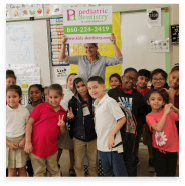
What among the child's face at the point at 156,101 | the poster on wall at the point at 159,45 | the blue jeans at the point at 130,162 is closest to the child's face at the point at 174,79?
the child's face at the point at 156,101

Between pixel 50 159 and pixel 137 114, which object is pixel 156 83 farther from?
pixel 50 159

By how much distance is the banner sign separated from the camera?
1.53 meters

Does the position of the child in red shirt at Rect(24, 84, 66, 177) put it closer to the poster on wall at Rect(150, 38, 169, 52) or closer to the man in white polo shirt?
the man in white polo shirt

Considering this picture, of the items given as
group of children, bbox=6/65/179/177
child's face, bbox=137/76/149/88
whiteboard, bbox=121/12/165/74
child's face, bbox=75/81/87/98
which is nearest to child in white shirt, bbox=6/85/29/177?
group of children, bbox=6/65/179/177

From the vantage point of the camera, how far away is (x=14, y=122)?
1584mm

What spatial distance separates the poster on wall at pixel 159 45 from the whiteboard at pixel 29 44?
162 cm

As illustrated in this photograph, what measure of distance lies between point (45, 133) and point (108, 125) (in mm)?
610

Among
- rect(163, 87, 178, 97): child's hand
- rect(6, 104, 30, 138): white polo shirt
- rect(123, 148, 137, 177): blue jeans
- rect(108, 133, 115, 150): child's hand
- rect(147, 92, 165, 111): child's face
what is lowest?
rect(123, 148, 137, 177): blue jeans

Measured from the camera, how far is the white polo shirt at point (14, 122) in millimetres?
1574

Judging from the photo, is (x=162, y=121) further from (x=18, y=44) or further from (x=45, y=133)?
(x=18, y=44)

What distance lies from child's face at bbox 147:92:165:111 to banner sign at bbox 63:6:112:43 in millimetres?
647

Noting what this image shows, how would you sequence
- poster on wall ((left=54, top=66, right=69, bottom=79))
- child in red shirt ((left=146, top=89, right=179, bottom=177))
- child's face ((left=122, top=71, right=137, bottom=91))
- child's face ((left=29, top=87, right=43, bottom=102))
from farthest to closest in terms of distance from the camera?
poster on wall ((left=54, top=66, right=69, bottom=79)) < child's face ((left=29, top=87, right=43, bottom=102)) < child's face ((left=122, top=71, right=137, bottom=91)) < child in red shirt ((left=146, top=89, right=179, bottom=177))

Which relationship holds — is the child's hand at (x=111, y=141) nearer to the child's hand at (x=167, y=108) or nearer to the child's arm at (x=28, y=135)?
the child's hand at (x=167, y=108)
